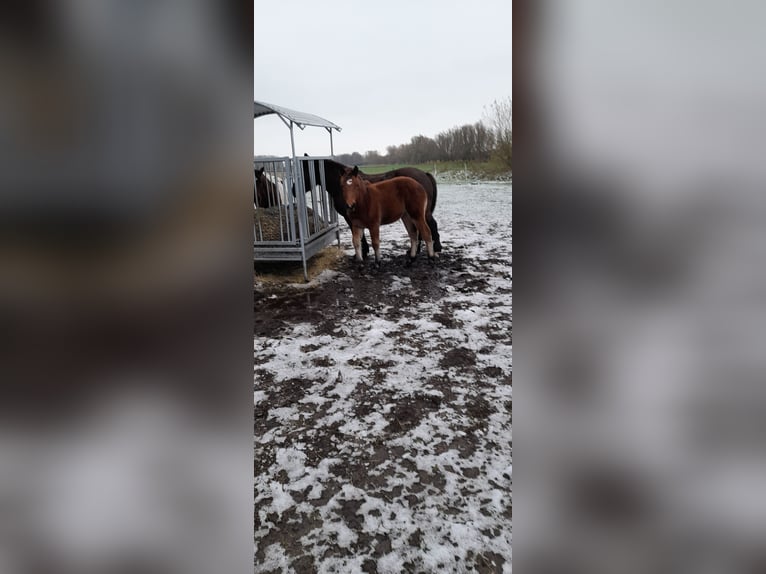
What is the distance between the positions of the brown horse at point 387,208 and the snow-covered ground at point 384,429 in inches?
31.8

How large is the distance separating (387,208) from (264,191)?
1.27m

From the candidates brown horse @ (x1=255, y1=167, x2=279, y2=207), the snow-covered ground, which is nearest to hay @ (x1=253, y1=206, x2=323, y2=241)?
brown horse @ (x1=255, y1=167, x2=279, y2=207)

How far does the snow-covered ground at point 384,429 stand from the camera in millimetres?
1104

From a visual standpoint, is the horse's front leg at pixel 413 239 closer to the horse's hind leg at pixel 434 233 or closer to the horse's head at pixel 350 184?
the horse's hind leg at pixel 434 233

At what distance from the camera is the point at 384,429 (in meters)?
1.70

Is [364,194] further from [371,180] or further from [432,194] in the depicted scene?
[432,194]

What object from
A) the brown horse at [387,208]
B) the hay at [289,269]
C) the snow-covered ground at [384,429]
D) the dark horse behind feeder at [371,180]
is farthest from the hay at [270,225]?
the snow-covered ground at [384,429]

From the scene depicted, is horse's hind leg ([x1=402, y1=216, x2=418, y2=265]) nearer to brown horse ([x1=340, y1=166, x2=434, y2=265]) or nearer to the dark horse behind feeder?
brown horse ([x1=340, y1=166, x2=434, y2=265])

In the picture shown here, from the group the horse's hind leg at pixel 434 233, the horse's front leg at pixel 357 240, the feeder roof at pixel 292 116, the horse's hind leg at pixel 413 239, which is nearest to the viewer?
the feeder roof at pixel 292 116

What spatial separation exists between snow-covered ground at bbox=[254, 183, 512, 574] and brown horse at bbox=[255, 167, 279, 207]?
3.70 feet

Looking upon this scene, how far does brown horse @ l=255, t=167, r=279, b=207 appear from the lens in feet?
13.5

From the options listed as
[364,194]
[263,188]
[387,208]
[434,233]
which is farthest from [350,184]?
[434,233]
